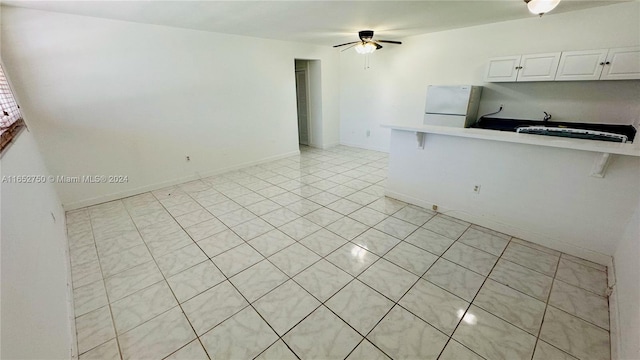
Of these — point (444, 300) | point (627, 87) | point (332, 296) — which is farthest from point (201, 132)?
point (627, 87)

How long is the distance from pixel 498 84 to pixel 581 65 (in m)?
0.95

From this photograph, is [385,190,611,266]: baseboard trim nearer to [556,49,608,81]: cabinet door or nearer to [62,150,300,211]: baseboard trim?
[556,49,608,81]: cabinet door

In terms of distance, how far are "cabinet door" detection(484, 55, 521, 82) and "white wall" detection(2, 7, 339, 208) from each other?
349cm

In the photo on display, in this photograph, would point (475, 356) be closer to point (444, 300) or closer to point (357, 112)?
point (444, 300)

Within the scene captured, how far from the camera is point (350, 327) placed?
64.2 inches

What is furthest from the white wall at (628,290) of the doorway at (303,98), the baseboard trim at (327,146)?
the doorway at (303,98)

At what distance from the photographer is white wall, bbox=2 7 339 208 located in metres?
2.86

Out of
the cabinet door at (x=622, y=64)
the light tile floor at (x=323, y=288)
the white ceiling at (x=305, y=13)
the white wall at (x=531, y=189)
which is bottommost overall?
the light tile floor at (x=323, y=288)

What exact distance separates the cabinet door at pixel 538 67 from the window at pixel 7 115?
5305 mm

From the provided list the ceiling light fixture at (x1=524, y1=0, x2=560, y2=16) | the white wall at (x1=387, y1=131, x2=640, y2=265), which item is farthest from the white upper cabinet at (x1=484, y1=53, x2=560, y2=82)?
the white wall at (x1=387, y1=131, x2=640, y2=265)

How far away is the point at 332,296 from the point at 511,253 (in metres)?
1.74

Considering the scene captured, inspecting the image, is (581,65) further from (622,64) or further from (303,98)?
(303,98)

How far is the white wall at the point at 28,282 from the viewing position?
2.90ft

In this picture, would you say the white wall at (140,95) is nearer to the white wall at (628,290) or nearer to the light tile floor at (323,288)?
the light tile floor at (323,288)
